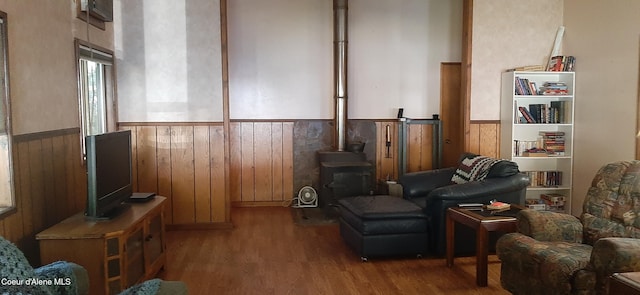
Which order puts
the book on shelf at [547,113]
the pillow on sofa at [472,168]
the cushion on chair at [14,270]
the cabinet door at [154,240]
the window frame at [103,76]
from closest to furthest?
the cushion on chair at [14,270], the cabinet door at [154,240], the window frame at [103,76], the pillow on sofa at [472,168], the book on shelf at [547,113]

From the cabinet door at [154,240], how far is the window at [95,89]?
903mm

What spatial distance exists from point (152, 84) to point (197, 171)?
0.93 meters

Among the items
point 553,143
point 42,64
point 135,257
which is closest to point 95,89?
point 42,64

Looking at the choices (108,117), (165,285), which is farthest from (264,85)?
(165,285)

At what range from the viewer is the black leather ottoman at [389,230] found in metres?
4.03

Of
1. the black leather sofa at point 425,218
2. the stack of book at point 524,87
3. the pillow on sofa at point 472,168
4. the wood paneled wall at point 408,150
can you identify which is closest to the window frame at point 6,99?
the black leather sofa at point 425,218

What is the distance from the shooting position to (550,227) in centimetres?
313

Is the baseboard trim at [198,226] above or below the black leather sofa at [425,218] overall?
below

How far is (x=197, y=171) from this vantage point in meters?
5.09

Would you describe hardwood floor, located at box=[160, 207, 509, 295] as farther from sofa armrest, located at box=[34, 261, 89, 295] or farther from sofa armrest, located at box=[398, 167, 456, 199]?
sofa armrest, located at box=[34, 261, 89, 295]

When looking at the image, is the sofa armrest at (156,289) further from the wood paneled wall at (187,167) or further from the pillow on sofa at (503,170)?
the pillow on sofa at (503,170)

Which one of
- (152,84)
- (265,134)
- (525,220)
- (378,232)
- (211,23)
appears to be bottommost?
(378,232)

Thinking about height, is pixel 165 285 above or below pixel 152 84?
below

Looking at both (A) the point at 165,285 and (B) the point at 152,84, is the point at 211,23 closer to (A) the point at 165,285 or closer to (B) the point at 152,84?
(B) the point at 152,84
